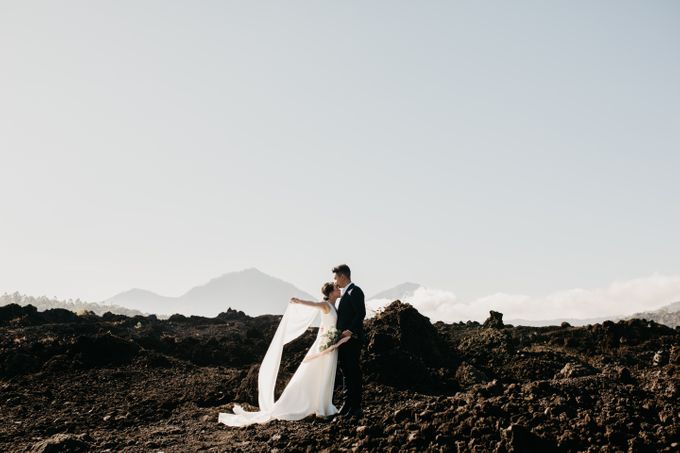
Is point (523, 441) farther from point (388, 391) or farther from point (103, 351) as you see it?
point (103, 351)

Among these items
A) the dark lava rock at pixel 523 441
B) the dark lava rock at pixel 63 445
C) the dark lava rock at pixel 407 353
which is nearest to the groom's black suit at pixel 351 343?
the dark lava rock at pixel 523 441

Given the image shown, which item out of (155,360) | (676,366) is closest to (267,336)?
(155,360)

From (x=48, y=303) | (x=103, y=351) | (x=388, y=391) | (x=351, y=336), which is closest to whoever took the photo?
(x=351, y=336)

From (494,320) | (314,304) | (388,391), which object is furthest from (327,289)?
(494,320)

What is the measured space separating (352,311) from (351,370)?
92 centimetres

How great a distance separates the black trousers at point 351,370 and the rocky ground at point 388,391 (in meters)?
0.63

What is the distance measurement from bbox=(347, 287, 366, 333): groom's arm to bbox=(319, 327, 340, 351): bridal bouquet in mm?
253

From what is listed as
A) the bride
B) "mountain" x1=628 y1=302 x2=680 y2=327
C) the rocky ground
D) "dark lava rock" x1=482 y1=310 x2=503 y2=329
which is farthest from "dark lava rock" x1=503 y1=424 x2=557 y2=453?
"mountain" x1=628 y1=302 x2=680 y2=327

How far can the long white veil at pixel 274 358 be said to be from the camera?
29.7 ft

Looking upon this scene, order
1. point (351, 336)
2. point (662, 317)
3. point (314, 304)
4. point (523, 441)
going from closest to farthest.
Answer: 1. point (523, 441)
2. point (351, 336)
3. point (314, 304)
4. point (662, 317)

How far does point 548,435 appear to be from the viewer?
5.98 meters

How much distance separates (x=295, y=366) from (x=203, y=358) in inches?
207

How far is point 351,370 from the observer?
26.5 ft

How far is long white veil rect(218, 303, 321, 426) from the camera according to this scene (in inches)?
356
